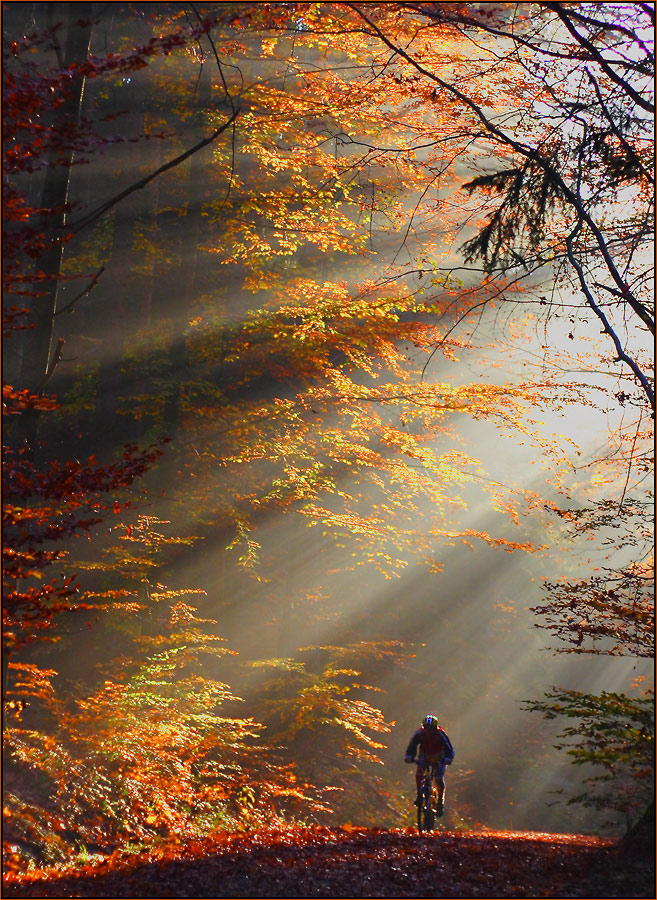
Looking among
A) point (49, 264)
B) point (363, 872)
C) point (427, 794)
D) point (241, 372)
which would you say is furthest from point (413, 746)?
point (241, 372)

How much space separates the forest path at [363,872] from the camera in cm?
498

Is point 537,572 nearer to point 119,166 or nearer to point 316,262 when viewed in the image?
point 316,262

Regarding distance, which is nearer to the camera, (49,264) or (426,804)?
(49,264)

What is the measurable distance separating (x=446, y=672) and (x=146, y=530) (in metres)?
12.0

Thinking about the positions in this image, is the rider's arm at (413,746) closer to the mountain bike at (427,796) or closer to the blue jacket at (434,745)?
the blue jacket at (434,745)

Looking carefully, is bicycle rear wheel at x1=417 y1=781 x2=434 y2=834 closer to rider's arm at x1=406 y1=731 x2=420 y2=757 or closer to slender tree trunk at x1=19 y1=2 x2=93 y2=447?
rider's arm at x1=406 y1=731 x2=420 y2=757

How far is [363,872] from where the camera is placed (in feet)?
17.6

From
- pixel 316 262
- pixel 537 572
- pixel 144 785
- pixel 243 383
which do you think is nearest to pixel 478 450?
pixel 537 572

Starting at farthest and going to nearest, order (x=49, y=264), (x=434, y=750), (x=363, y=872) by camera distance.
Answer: (x=434, y=750) < (x=49, y=264) < (x=363, y=872)

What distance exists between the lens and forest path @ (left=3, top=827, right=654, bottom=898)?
4980mm

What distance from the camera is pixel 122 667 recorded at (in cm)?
987

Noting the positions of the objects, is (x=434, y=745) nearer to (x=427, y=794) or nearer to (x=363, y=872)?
(x=427, y=794)

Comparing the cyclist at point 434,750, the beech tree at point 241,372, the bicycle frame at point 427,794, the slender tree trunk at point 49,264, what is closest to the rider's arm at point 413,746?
the cyclist at point 434,750

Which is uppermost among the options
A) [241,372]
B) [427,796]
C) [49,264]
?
[241,372]
